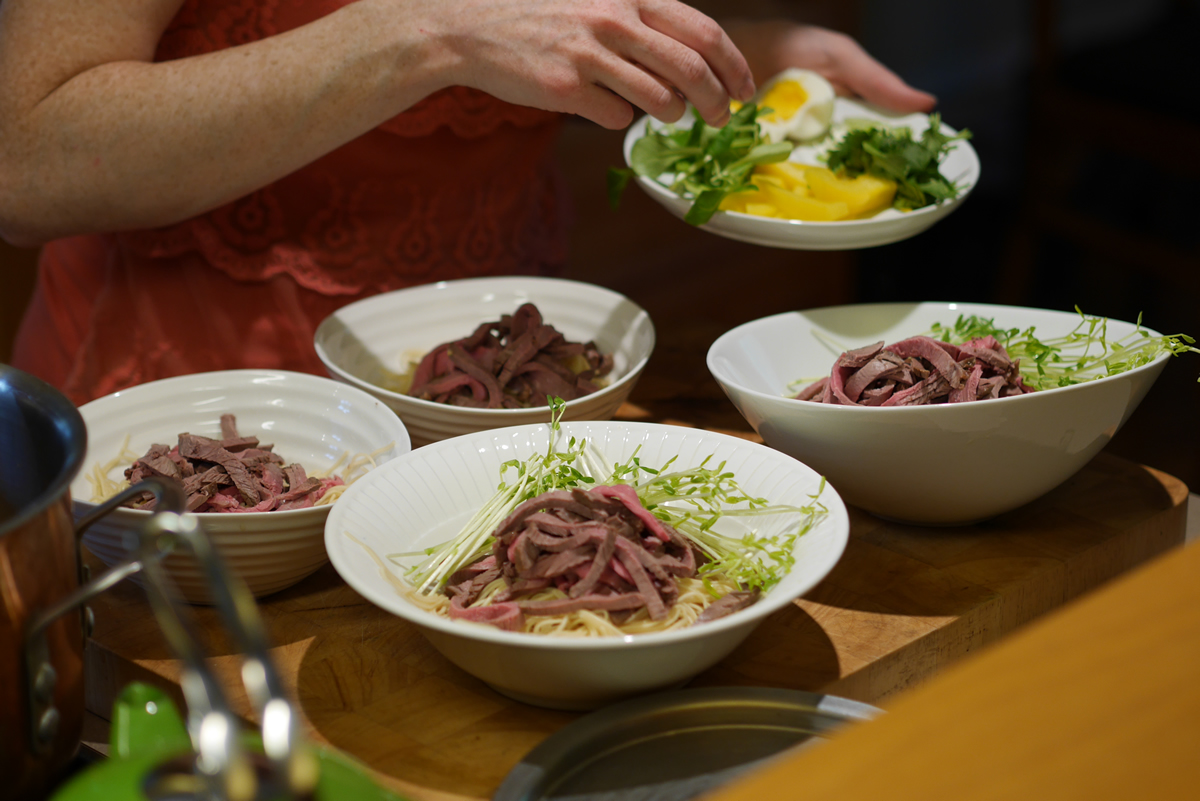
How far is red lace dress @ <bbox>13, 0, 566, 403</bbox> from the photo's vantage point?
5.49 ft

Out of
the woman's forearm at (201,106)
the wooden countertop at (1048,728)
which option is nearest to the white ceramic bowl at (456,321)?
the woman's forearm at (201,106)

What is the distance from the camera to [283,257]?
5.56 ft

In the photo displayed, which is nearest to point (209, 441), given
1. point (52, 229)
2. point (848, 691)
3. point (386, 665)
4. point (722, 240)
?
point (386, 665)

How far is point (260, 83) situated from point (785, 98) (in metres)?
0.89

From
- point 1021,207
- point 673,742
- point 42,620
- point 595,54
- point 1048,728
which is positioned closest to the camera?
point 1048,728

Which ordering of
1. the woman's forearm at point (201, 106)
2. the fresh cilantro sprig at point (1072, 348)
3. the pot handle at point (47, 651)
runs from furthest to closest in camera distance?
the woman's forearm at point (201, 106) < the fresh cilantro sprig at point (1072, 348) < the pot handle at point (47, 651)

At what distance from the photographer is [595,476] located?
1.14 meters

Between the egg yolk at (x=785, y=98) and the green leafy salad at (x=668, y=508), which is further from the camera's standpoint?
the egg yolk at (x=785, y=98)

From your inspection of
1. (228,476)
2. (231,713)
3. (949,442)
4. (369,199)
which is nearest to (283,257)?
(369,199)

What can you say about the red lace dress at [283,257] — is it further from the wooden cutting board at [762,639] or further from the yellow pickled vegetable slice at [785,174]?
the wooden cutting board at [762,639]

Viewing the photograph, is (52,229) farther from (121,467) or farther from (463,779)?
(463,779)

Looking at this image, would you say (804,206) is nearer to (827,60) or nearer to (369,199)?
(827,60)

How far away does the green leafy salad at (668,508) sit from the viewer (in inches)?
39.7

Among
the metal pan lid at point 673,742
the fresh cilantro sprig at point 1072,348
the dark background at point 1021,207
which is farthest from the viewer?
the dark background at point 1021,207
